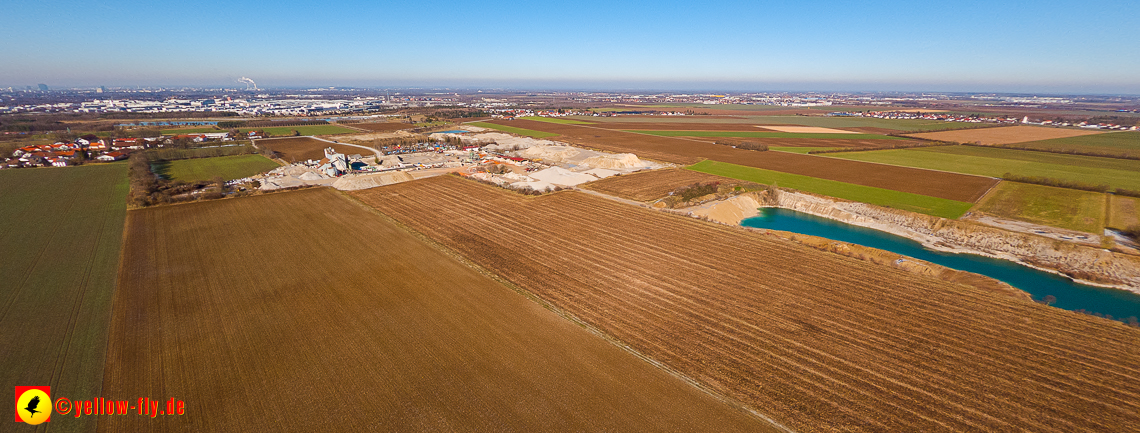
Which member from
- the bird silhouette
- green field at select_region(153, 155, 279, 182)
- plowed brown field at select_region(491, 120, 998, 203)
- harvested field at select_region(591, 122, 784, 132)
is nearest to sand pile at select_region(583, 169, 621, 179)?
plowed brown field at select_region(491, 120, 998, 203)

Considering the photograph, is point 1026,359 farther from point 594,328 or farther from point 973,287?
point 594,328

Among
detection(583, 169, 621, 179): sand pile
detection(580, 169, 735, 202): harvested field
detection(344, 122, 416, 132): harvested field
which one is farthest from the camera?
detection(344, 122, 416, 132): harvested field

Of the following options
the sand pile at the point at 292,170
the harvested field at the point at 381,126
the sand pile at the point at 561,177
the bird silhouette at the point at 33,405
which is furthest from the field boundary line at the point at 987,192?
the harvested field at the point at 381,126

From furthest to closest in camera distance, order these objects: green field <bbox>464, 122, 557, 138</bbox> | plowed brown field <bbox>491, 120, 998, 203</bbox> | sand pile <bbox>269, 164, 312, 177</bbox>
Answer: green field <bbox>464, 122, 557, 138</bbox> < sand pile <bbox>269, 164, 312, 177</bbox> < plowed brown field <bbox>491, 120, 998, 203</bbox>

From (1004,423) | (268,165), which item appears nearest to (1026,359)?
(1004,423)

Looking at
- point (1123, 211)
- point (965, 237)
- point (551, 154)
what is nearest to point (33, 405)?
point (965, 237)

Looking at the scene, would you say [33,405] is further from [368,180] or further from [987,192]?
[987,192]

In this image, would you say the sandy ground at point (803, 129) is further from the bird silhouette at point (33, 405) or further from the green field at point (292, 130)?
the bird silhouette at point (33, 405)

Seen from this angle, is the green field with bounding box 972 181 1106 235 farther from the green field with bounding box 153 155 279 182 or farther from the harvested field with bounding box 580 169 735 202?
the green field with bounding box 153 155 279 182
